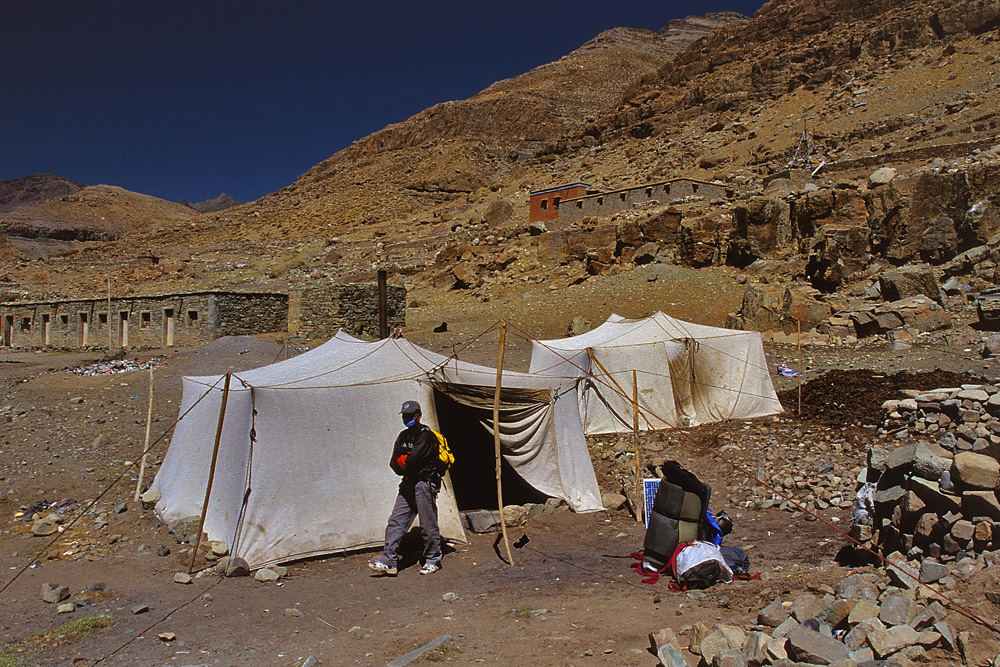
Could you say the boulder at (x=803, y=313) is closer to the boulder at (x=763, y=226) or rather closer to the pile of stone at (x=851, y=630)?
the boulder at (x=763, y=226)

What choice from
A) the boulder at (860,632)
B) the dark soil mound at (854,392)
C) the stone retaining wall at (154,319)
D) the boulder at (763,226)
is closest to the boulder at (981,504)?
the boulder at (860,632)

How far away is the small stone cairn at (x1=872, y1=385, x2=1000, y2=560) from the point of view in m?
4.62

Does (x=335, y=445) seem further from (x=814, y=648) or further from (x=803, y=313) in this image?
(x=803, y=313)

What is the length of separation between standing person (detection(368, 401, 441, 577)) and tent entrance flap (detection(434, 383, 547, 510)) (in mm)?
1429

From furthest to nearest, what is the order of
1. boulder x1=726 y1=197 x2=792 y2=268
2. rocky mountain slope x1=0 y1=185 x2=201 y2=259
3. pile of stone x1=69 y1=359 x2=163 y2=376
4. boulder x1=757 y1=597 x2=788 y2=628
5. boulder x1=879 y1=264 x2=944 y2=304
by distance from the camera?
rocky mountain slope x1=0 y1=185 x2=201 y2=259 < boulder x1=726 y1=197 x2=792 y2=268 < pile of stone x1=69 y1=359 x2=163 y2=376 < boulder x1=879 y1=264 x2=944 y2=304 < boulder x1=757 y1=597 x2=788 y2=628

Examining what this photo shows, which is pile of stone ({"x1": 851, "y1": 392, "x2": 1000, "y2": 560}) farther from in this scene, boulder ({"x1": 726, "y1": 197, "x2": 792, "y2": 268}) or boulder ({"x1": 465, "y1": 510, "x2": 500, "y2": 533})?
boulder ({"x1": 726, "y1": 197, "x2": 792, "y2": 268})

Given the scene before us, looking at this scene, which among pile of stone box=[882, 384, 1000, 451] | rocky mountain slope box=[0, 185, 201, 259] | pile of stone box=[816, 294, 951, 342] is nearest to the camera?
pile of stone box=[882, 384, 1000, 451]

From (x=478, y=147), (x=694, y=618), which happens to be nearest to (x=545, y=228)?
(x=694, y=618)

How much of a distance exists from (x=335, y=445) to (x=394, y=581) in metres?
1.62

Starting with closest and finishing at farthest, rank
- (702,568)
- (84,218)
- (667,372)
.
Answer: (702,568), (667,372), (84,218)

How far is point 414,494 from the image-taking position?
6367mm

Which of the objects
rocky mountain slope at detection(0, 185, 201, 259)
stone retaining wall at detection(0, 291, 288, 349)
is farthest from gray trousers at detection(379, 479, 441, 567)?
rocky mountain slope at detection(0, 185, 201, 259)

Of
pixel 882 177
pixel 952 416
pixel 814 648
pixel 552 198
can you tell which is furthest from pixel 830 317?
pixel 552 198

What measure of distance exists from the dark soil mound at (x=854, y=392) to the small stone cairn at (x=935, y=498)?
129 inches
